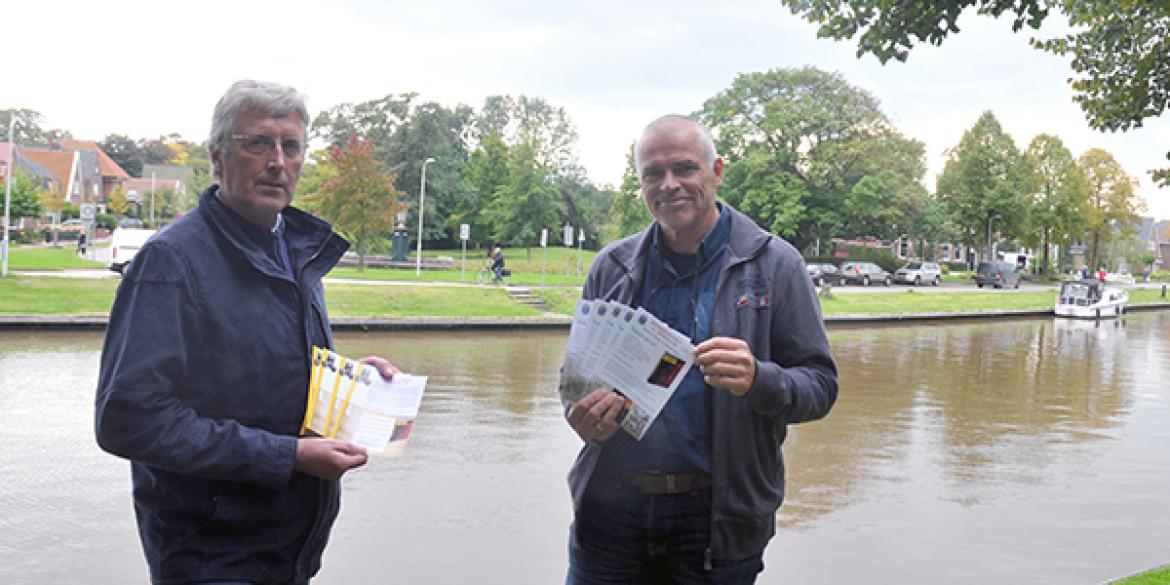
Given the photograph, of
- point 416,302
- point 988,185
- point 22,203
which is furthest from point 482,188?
point 416,302

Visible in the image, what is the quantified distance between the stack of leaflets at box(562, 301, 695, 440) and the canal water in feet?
10.4

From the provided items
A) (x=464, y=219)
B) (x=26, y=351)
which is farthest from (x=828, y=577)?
(x=464, y=219)

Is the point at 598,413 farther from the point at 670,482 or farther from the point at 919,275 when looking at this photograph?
the point at 919,275

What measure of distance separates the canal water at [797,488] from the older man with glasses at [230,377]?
333 centimetres

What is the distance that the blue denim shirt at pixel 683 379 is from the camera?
2770mm

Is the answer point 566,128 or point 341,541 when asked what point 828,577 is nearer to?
point 341,541

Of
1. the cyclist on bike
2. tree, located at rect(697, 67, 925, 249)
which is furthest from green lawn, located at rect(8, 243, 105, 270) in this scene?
tree, located at rect(697, 67, 925, 249)

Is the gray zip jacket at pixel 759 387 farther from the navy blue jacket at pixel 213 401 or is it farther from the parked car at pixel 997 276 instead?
the parked car at pixel 997 276

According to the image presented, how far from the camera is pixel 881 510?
7.39 metres

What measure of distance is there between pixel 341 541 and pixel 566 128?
78.2m

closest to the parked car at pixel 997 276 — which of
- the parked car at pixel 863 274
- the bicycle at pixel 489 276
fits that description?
the parked car at pixel 863 274

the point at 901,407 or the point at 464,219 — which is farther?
the point at 464,219

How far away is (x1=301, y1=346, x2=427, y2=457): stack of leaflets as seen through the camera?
2338mm

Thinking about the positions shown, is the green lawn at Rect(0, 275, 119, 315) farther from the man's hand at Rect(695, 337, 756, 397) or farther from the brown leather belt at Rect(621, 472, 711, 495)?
the man's hand at Rect(695, 337, 756, 397)
